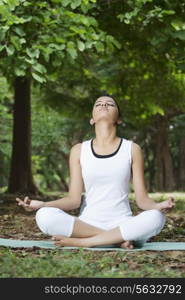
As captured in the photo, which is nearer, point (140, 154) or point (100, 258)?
point (100, 258)

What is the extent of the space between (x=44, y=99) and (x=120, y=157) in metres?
9.77

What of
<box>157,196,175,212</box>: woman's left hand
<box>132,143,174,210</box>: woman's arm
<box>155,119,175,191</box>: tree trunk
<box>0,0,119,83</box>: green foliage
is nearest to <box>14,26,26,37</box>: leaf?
<box>0,0,119,83</box>: green foliage

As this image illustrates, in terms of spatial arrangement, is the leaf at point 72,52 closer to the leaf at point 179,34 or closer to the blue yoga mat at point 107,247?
the leaf at point 179,34

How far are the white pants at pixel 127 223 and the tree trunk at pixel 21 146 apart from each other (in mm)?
8638

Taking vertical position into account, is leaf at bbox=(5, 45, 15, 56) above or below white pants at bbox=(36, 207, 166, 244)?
above

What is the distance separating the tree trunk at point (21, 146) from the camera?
1412cm

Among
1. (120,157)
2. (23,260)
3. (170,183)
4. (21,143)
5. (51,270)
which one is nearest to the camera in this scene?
(51,270)

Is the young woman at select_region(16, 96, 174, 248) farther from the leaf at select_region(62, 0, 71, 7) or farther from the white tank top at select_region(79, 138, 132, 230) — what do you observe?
the leaf at select_region(62, 0, 71, 7)

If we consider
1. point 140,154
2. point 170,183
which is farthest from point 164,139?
point 140,154

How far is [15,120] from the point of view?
567 inches

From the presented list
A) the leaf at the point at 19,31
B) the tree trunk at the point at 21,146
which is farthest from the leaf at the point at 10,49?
the tree trunk at the point at 21,146

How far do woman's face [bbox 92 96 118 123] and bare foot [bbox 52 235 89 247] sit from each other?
1.14m

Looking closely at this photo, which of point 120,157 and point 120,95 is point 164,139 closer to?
point 120,95

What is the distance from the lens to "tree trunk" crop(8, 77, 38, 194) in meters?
14.1
